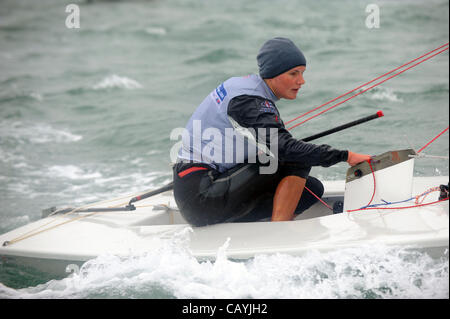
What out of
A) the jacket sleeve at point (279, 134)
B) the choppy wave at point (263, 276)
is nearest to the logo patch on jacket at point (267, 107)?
the jacket sleeve at point (279, 134)

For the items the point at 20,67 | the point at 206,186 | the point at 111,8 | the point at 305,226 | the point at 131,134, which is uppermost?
the point at 111,8

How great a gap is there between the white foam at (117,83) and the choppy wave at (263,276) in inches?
224

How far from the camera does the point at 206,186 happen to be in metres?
2.45

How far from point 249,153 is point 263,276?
21.6 inches

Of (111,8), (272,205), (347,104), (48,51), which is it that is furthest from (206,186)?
(111,8)

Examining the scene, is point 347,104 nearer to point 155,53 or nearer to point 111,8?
point 155,53

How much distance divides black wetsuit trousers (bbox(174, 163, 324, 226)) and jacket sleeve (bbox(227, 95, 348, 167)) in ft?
0.54

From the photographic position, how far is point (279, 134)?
91.4 inches

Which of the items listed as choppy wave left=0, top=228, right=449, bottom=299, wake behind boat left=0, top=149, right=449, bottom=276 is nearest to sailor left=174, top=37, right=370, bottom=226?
wake behind boat left=0, top=149, right=449, bottom=276

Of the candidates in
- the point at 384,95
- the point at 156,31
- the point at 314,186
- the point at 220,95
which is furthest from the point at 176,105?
the point at 156,31

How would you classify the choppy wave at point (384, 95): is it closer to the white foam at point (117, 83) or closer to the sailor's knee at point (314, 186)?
the sailor's knee at point (314, 186)

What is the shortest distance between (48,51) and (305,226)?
33.5 ft

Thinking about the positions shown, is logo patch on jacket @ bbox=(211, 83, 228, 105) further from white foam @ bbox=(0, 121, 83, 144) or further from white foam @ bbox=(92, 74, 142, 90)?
white foam @ bbox=(92, 74, 142, 90)

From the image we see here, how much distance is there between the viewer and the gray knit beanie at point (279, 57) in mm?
2344
